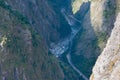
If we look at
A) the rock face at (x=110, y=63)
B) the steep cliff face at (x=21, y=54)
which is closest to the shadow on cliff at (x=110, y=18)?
the steep cliff face at (x=21, y=54)

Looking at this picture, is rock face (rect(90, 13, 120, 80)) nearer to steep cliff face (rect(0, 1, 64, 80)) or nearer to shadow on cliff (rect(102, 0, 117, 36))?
steep cliff face (rect(0, 1, 64, 80))

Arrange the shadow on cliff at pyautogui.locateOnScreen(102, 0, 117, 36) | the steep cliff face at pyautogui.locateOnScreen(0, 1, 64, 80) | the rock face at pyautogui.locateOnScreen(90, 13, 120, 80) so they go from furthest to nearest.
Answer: the shadow on cliff at pyautogui.locateOnScreen(102, 0, 117, 36) → the steep cliff face at pyautogui.locateOnScreen(0, 1, 64, 80) → the rock face at pyautogui.locateOnScreen(90, 13, 120, 80)

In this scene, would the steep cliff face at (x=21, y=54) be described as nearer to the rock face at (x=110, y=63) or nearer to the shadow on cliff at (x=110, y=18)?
the shadow on cliff at (x=110, y=18)

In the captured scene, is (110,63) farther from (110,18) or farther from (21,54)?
(110,18)

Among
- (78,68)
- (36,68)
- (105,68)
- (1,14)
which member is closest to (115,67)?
(105,68)

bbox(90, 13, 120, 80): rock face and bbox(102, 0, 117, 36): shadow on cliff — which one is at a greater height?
bbox(102, 0, 117, 36): shadow on cliff

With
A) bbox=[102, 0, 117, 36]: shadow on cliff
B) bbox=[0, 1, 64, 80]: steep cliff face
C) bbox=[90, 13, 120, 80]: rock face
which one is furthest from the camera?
bbox=[102, 0, 117, 36]: shadow on cliff

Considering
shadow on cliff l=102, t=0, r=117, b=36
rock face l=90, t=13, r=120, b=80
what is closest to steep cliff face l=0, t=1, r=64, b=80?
shadow on cliff l=102, t=0, r=117, b=36

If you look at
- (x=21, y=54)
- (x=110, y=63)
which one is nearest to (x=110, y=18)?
(x=21, y=54)

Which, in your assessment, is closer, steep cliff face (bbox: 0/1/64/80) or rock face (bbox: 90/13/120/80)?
rock face (bbox: 90/13/120/80)

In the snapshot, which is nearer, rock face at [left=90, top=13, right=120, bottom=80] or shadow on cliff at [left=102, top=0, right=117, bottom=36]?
rock face at [left=90, top=13, right=120, bottom=80]

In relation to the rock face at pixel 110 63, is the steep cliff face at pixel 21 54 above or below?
above

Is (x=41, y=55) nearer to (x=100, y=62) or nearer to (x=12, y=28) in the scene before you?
(x=12, y=28)
